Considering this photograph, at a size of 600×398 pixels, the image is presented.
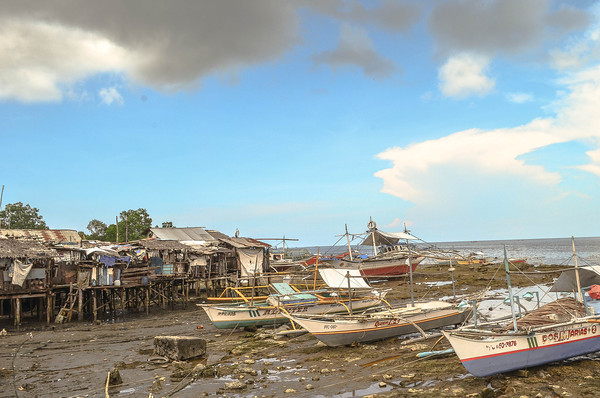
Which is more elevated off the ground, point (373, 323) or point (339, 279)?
point (339, 279)

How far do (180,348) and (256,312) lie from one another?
5909mm

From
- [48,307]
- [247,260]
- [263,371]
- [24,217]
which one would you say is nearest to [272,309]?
[263,371]

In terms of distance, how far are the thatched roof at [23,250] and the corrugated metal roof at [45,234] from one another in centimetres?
1068

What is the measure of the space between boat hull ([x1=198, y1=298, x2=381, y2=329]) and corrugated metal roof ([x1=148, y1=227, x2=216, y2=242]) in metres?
23.6

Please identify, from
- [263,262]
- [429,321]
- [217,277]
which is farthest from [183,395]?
[263,262]

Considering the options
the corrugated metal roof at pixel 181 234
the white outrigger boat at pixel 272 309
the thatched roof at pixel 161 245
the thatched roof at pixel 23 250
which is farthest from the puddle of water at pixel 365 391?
the corrugated metal roof at pixel 181 234

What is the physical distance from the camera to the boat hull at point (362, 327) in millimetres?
15711

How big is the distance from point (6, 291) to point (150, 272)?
27.5 feet

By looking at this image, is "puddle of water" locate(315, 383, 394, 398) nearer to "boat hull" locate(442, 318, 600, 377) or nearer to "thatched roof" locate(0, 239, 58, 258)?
"boat hull" locate(442, 318, 600, 377)

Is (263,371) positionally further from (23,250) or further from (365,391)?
(23,250)

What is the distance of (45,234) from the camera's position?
4047 centimetres

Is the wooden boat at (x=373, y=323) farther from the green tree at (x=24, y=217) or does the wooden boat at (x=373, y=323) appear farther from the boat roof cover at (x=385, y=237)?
the green tree at (x=24, y=217)

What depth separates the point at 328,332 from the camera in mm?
15711

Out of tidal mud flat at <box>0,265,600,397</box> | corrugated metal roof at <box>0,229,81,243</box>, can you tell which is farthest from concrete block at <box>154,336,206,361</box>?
corrugated metal roof at <box>0,229,81,243</box>
